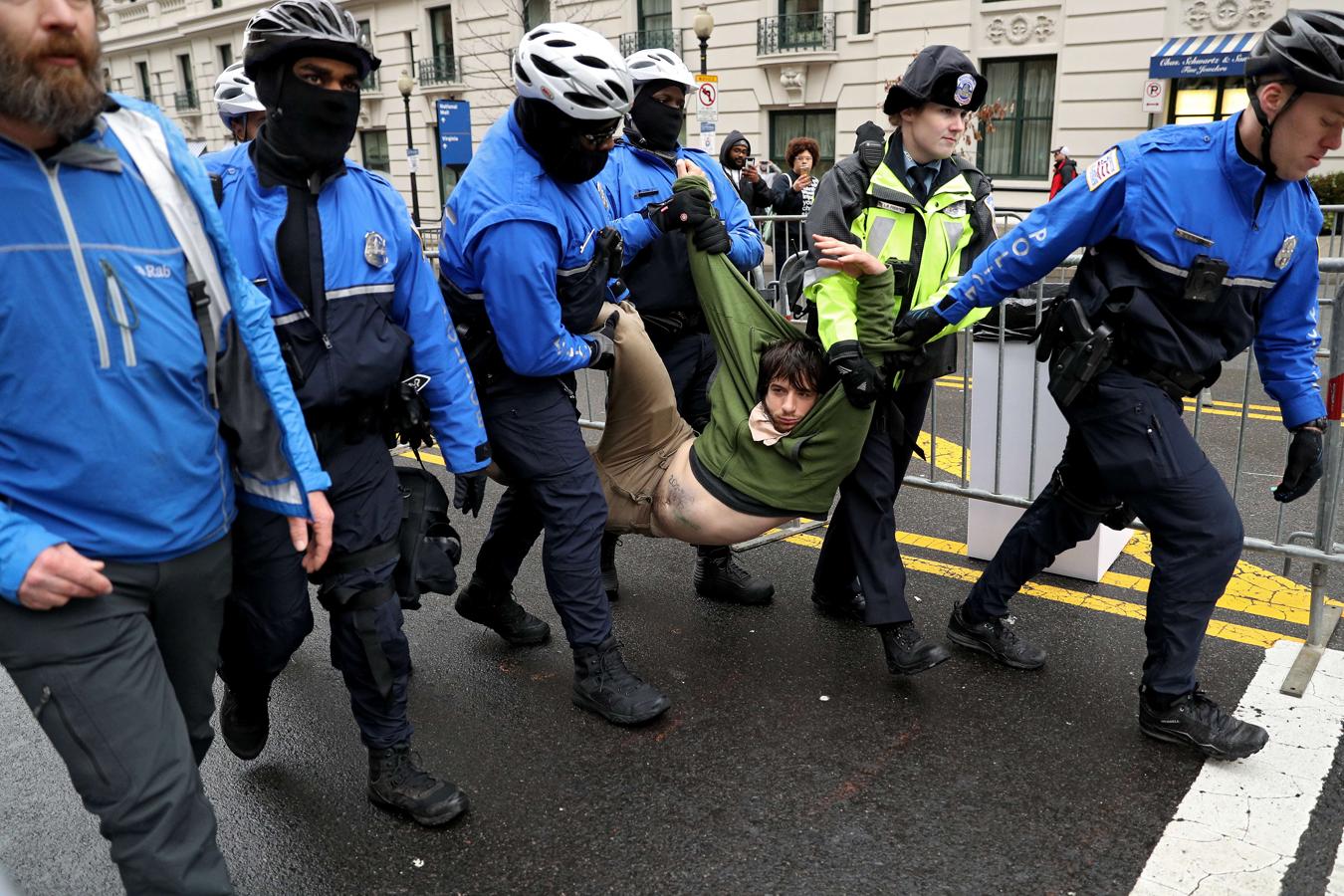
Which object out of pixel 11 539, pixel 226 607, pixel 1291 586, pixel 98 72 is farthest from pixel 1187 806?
pixel 98 72

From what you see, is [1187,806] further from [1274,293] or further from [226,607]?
[226,607]

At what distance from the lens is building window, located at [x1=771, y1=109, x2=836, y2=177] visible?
24.8 m

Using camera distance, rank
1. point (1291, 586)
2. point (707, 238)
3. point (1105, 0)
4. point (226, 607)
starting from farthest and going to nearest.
Answer: point (1105, 0) < point (1291, 586) < point (707, 238) < point (226, 607)

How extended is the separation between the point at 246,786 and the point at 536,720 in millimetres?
940

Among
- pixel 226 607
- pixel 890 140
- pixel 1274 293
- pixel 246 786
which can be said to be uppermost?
pixel 890 140

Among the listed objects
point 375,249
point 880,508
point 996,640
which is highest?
point 375,249

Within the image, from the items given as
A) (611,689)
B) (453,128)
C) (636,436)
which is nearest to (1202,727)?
(611,689)

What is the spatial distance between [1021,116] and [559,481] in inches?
829

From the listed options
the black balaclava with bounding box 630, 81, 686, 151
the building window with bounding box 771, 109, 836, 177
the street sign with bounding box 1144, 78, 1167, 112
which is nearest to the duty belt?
the black balaclava with bounding box 630, 81, 686, 151

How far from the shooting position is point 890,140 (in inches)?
141

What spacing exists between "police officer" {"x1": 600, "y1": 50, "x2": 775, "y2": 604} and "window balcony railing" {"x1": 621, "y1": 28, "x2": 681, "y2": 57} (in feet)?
75.8

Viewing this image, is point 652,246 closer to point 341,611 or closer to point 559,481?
point 559,481

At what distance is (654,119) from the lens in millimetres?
4371

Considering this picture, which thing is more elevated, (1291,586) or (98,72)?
(98,72)
